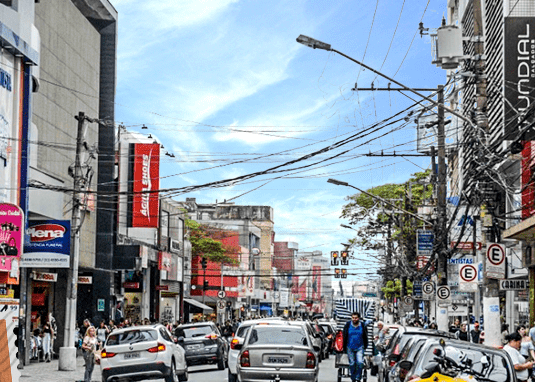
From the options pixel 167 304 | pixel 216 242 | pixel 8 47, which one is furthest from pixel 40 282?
pixel 216 242

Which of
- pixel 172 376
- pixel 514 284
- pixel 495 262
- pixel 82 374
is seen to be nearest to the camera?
pixel 495 262

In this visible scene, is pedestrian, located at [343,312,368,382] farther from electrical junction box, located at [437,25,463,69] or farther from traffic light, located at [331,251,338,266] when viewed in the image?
traffic light, located at [331,251,338,266]

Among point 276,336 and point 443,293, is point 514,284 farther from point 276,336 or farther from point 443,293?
point 276,336

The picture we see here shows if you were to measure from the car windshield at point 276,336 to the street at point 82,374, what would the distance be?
7.88 metres

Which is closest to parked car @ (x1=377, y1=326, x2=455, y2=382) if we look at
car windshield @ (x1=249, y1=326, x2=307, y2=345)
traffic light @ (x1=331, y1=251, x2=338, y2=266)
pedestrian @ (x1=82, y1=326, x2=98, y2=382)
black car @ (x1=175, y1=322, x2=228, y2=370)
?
car windshield @ (x1=249, y1=326, x2=307, y2=345)

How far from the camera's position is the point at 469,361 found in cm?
1212

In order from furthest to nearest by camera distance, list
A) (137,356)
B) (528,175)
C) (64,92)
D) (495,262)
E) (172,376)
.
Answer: (64,92)
(528,175)
(172,376)
(495,262)
(137,356)

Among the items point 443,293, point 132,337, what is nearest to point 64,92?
point 443,293

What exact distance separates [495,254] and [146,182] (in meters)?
30.1

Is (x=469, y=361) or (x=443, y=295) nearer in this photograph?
(x=469, y=361)

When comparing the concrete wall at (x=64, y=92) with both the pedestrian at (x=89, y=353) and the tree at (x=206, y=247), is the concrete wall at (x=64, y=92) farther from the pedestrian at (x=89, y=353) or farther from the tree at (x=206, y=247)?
the tree at (x=206, y=247)

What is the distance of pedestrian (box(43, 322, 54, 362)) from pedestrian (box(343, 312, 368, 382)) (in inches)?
734

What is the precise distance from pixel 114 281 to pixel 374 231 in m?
28.6

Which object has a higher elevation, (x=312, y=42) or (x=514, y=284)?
(x=312, y=42)
